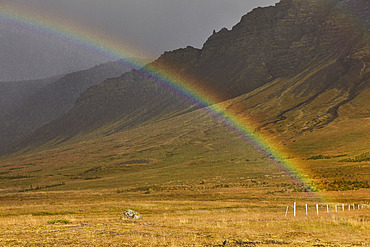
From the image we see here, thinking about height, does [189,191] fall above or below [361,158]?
below

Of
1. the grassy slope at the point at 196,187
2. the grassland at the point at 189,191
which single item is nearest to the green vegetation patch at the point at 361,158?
the grassland at the point at 189,191

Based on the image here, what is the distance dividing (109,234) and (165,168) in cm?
9420

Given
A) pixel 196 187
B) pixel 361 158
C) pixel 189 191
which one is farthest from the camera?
pixel 361 158

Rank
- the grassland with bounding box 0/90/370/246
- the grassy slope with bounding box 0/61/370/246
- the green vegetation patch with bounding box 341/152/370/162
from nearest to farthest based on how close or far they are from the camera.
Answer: the grassland with bounding box 0/90/370/246
the grassy slope with bounding box 0/61/370/246
the green vegetation patch with bounding box 341/152/370/162

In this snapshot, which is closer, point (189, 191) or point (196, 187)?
point (189, 191)

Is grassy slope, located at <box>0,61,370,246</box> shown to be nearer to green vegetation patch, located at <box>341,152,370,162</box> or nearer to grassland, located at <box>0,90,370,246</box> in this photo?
grassland, located at <box>0,90,370,246</box>

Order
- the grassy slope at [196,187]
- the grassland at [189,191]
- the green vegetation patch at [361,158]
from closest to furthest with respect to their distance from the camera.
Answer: the grassland at [189,191] → the grassy slope at [196,187] → the green vegetation patch at [361,158]

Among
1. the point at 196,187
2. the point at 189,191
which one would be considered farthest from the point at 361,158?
the point at 189,191

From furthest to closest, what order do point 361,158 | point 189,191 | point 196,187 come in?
point 361,158 → point 196,187 → point 189,191

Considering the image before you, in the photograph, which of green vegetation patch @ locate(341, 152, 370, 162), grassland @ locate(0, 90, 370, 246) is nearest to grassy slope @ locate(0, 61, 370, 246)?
grassland @ locate(0, 90, 370, 246)

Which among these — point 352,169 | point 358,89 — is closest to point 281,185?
point 352,169

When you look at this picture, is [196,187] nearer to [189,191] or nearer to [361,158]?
[189,191]

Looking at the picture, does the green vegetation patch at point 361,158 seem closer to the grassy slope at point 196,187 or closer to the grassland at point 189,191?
the grassland at point 189,191

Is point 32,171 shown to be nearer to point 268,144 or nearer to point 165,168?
point 165,168
